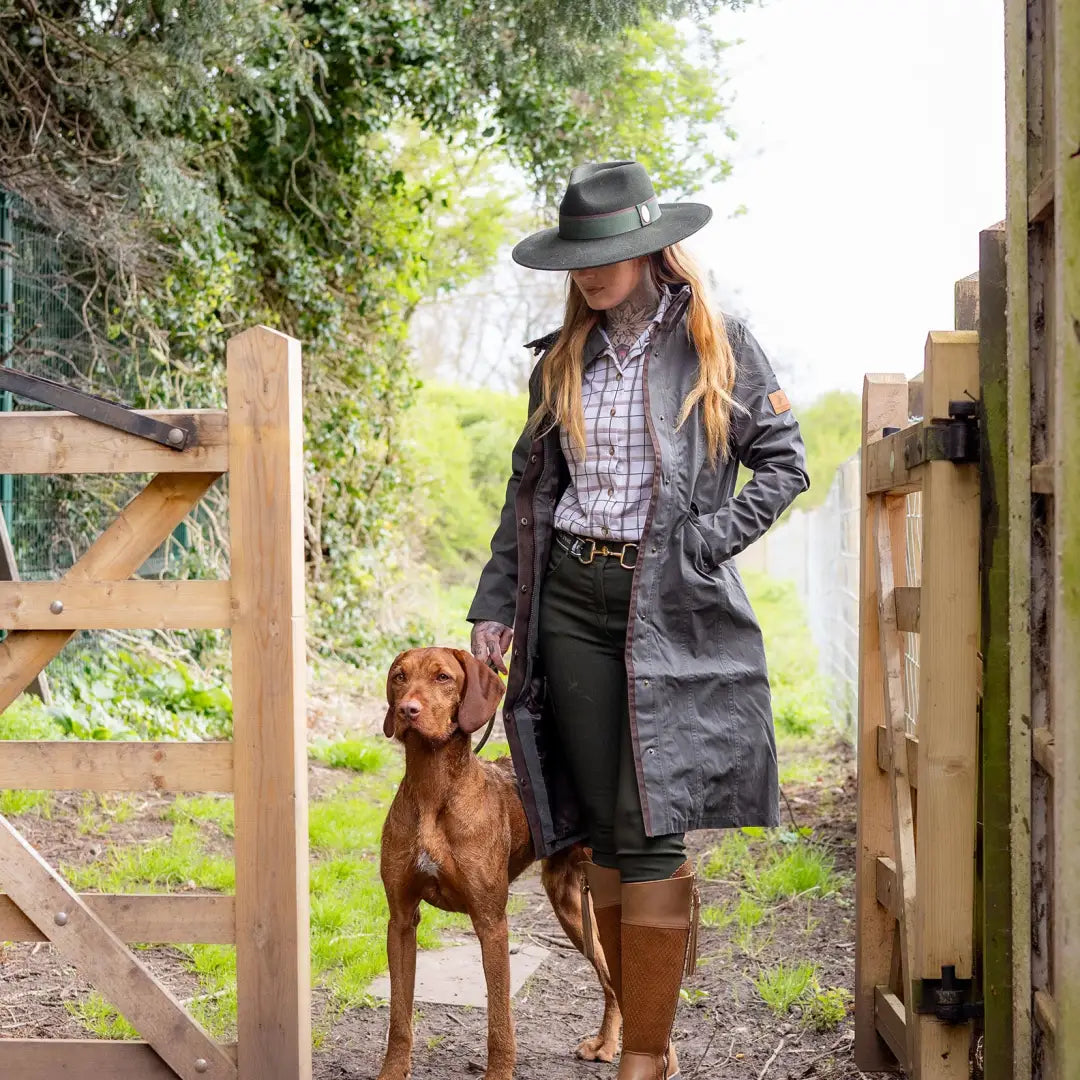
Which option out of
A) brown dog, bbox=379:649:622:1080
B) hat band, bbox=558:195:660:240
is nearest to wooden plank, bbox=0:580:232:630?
brown dog, bbox=379:649:622:1080

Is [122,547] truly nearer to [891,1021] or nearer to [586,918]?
[586,918]

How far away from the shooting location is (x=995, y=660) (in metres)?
2.34

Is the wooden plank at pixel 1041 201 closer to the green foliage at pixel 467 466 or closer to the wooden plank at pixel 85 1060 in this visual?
the wooden plank at pixel 85 1060

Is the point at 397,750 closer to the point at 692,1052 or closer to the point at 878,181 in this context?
the point at 692,1052

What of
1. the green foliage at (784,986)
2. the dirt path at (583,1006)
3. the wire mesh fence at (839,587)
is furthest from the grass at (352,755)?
the green foliage at (784,986)

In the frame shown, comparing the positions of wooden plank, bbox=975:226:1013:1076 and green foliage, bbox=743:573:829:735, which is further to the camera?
green foliage, bbox=743:573:829:735

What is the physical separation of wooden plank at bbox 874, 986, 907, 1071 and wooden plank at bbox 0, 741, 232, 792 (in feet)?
5.61

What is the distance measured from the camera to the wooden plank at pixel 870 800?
325 centimetres

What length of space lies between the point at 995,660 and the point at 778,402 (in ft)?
3.02

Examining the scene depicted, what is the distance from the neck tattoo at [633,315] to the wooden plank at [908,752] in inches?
47.3

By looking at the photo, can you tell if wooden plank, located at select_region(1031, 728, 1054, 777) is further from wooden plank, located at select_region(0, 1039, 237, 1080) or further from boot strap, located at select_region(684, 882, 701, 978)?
wooden plank, located at select_region(0, 1039, 237, 1080)

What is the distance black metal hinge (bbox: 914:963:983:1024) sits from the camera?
8.32ft

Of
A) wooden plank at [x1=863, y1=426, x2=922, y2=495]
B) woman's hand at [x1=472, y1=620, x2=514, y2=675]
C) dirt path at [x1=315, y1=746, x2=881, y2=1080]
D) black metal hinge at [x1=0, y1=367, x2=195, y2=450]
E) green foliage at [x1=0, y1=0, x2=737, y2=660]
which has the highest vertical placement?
green foliage at [x1=0, y1=0, x2=737, y2=660]

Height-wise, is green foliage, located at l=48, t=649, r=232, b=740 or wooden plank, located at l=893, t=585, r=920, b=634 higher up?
wooden plank, located at l=893, t=585, r=920, b=634
